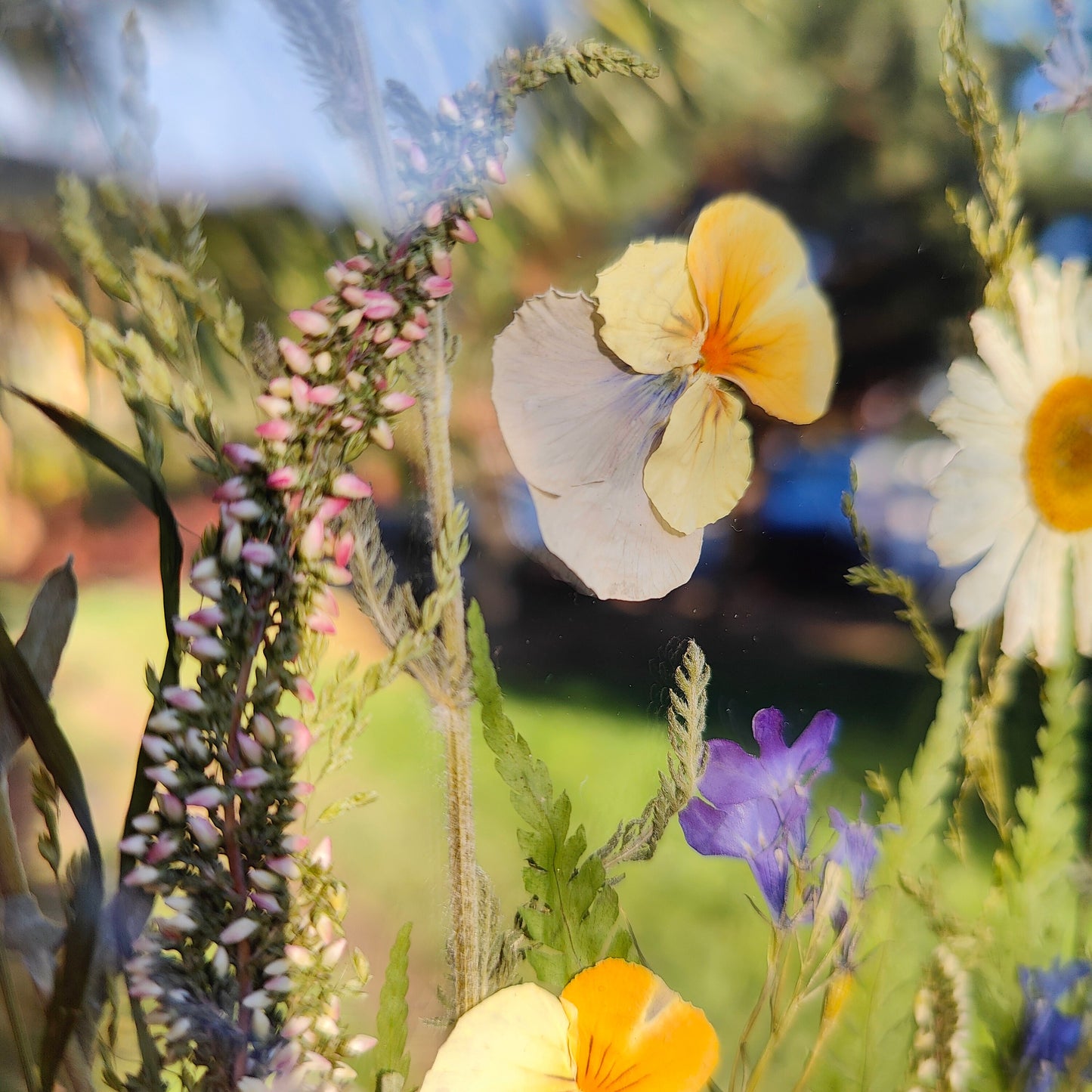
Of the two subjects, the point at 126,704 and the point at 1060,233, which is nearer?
the point at 126,704

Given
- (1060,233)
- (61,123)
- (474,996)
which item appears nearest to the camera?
(61,123)

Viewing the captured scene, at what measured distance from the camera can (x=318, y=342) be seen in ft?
1.30

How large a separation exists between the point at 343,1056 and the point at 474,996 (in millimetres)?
73

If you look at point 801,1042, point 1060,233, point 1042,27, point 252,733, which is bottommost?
point 801,1042

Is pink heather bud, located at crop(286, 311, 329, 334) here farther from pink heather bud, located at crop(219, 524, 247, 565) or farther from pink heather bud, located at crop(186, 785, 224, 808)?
pink heather bud, located at crop(186, 785, 224, 808)

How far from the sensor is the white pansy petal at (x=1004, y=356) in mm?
553

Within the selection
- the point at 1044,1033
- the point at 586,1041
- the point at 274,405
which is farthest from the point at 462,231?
the point at 1044,1033

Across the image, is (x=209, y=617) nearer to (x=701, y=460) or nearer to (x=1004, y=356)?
(x=701, y=460)

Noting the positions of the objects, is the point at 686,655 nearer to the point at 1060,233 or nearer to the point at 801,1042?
the point at 801,1042

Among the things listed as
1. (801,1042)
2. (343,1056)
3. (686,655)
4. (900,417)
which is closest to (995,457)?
(900,417)

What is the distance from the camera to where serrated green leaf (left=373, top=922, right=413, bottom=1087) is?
17.4 inches

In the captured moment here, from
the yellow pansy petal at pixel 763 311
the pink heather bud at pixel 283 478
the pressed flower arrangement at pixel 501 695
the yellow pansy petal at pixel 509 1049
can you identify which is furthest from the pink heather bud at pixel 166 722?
the yellow pansy petal at pixel 763 311

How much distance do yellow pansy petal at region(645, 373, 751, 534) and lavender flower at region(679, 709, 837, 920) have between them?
0.44 feet

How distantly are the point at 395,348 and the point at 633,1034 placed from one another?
40cm
